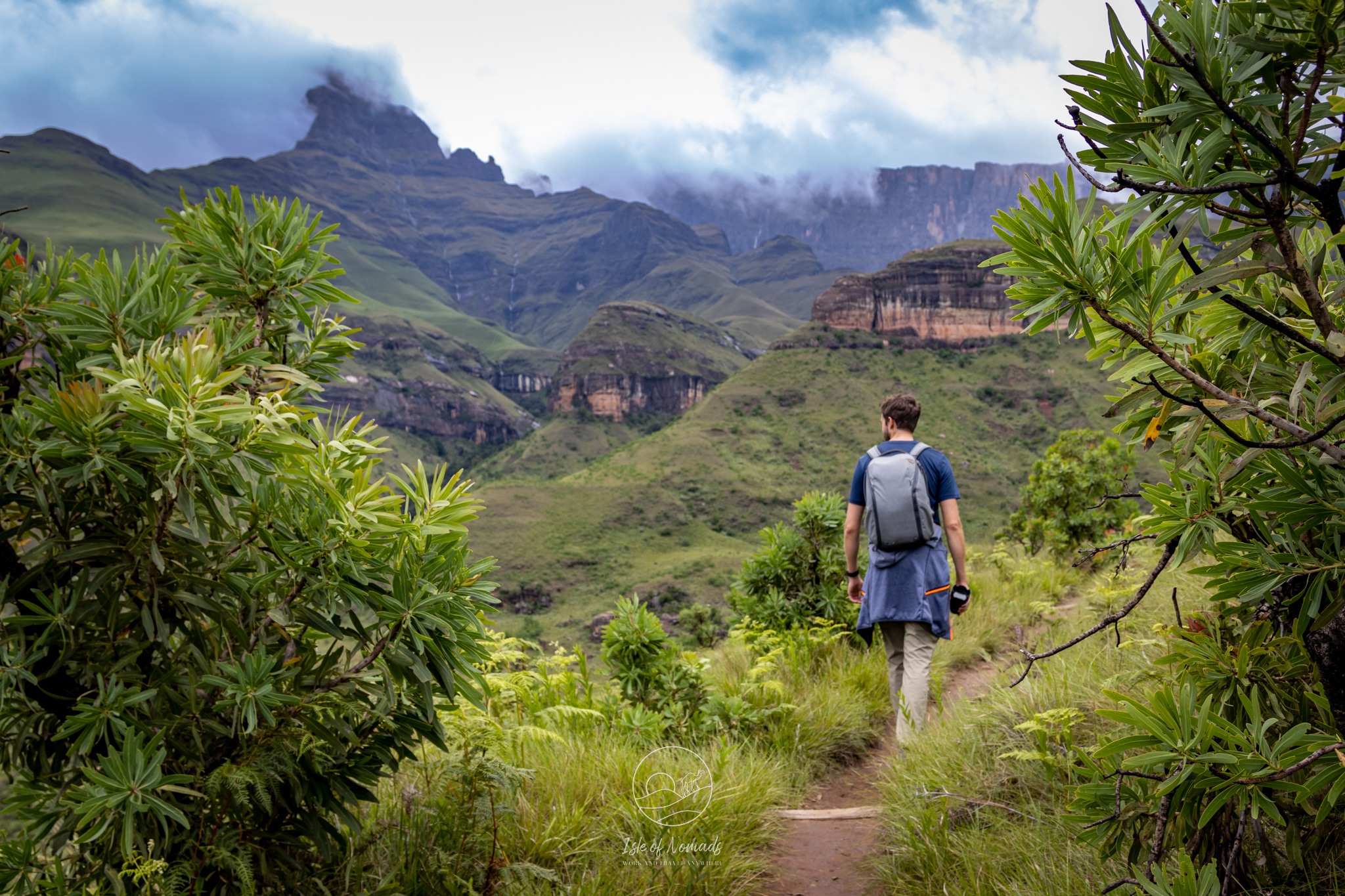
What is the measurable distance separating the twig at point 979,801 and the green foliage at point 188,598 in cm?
196

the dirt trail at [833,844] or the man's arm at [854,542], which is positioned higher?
the man's arm at [854,542]

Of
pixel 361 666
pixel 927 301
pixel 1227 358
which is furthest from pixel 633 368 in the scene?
pixel 1227 358

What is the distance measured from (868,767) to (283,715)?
3.77 m

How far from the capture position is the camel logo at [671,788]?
9.30 feet

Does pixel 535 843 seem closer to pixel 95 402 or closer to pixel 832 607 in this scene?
pixel 95 402

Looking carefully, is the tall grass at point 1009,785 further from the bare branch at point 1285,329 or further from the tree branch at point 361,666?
the tree branch at point 361,666

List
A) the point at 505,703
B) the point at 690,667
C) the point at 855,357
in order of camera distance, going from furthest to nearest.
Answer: the point at 855,357, the point at 690,667, the point at 505,703

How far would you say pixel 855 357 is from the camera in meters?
95.1

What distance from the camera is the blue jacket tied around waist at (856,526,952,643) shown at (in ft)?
14.1

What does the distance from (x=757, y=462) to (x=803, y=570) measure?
264 ft

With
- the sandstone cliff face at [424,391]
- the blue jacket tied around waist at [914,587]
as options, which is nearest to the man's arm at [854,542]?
the blue jacket tied around waist at [914,587]

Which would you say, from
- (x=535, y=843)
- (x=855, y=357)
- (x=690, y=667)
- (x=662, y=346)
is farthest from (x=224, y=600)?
(x=662, y=346)

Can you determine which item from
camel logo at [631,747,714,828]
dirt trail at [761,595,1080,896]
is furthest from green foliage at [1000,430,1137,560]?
camel logo at [631,747,714,828]

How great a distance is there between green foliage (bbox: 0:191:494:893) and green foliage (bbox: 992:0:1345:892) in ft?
5.58
